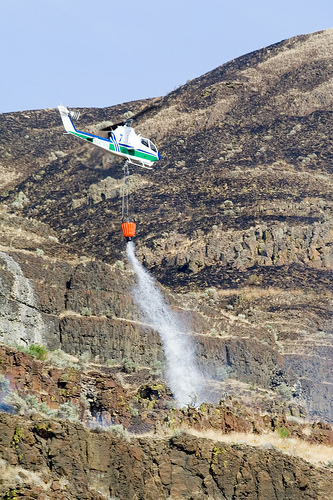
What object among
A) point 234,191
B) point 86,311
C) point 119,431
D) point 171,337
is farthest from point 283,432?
point 234,191

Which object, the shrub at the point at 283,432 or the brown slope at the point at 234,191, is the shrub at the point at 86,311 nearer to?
the brown slope at the point at 234,191

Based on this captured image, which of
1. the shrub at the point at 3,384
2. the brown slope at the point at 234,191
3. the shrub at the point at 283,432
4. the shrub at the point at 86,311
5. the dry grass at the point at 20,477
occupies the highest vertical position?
the brown slope at the point at 234,191

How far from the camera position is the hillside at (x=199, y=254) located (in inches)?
1736

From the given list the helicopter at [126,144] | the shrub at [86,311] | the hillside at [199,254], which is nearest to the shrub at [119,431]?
the hillside at [199,254]

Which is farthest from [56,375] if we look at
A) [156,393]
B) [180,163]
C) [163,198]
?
[180,163]

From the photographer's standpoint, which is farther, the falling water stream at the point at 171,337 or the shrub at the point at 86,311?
the falling water stream at the point at 171,337

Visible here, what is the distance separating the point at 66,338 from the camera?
63.9 meters

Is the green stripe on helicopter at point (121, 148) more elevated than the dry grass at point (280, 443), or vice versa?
the green stripe on helicopter at point (121, 148)

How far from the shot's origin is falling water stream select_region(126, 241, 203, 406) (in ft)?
225

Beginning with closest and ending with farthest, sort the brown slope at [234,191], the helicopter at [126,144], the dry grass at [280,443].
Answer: the dry grass at [280,443] → the helicopter at [126,144] → the brown slope at [234,191]

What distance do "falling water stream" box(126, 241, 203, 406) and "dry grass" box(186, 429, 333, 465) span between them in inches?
822

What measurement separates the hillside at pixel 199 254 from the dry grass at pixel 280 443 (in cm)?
62

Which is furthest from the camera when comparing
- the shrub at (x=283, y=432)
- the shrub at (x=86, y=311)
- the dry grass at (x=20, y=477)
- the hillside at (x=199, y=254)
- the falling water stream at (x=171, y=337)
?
the falling water stream at (x=171, y=337)

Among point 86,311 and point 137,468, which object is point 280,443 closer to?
point 137,468
